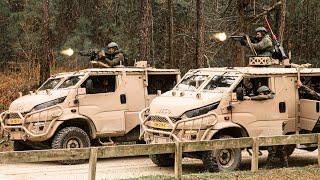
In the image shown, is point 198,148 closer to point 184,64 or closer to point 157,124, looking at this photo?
point 157,124

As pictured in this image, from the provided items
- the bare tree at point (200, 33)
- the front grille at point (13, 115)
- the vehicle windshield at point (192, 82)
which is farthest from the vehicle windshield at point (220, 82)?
the bare tree at point (200, 33)

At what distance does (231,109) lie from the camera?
13000mm

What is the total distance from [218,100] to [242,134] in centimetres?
102

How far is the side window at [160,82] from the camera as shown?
53.4 ft

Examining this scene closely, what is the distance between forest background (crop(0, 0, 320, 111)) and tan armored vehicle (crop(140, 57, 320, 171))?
10434 millimetres

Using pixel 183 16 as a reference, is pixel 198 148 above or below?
below

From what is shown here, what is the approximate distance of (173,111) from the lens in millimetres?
12672

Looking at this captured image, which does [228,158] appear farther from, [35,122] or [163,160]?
[35,122]

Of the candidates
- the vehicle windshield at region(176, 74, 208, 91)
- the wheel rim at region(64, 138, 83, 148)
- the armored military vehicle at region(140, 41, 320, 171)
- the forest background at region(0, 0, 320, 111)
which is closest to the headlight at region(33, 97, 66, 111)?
the wheel rim at region(64, 138, 83, 148)

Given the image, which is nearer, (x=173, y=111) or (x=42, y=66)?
(x=173, y=111)

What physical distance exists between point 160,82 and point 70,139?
3.25 m

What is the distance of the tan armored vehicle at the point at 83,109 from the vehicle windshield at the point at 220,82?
2.71 m

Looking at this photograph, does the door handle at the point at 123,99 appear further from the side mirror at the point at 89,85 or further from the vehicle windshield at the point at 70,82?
the vehicle windshield at the point at 70,82

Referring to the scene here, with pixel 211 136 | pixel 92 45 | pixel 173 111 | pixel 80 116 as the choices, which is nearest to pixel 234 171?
pixel 211 136
